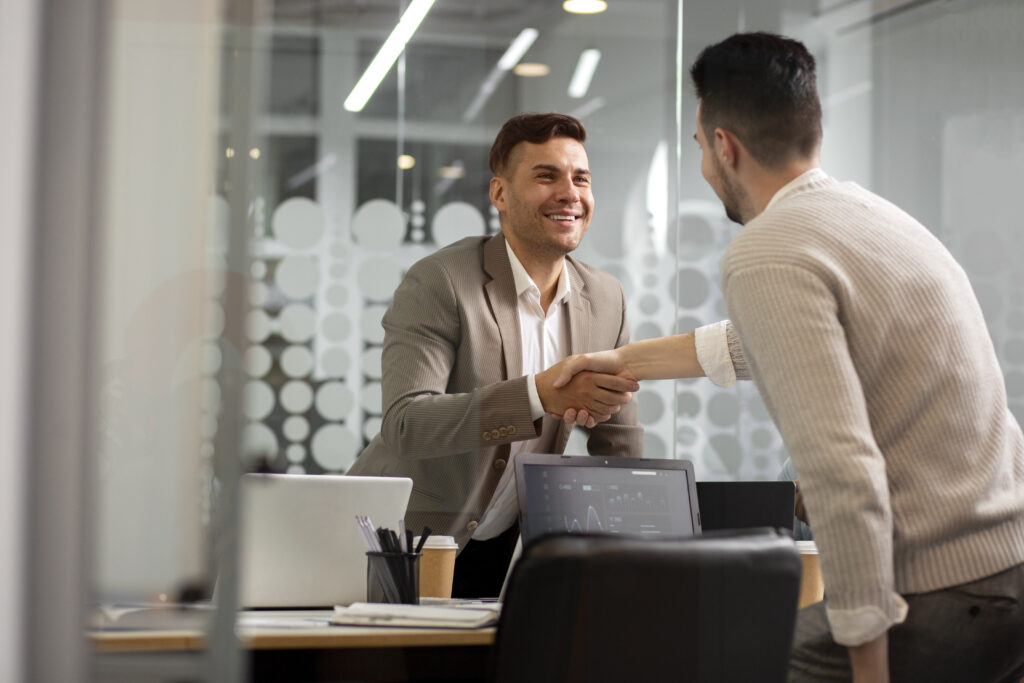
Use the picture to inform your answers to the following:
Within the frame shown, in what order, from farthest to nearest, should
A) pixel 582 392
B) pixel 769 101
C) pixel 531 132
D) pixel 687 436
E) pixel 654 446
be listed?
pixel 687 436 → pixel 654 446 → pixel 531 132 → pixel 582 392 → pixel 769 101

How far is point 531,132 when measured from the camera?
3.45 meters

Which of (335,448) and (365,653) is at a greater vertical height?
(335,448)

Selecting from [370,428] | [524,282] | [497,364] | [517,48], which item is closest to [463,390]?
[497,364]

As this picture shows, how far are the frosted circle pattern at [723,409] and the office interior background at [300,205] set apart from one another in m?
0.01

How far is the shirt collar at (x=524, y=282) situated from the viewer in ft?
9.64

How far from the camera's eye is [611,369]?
2.64 m

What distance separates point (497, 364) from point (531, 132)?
3.06 feet

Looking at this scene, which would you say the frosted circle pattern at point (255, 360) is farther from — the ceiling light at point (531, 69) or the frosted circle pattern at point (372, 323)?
the ceiling light at point (531, 69)

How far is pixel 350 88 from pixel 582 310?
1234mm

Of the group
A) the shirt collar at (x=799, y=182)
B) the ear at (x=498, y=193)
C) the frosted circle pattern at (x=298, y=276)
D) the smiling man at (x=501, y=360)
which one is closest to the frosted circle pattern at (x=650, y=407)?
the smiling man at (x=501, y=360)

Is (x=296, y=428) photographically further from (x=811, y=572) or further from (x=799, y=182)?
(x=799, y=182)

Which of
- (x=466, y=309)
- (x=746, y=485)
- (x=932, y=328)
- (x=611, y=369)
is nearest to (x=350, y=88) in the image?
(x=466, y=309)

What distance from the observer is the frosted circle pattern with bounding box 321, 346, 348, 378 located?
144 inches

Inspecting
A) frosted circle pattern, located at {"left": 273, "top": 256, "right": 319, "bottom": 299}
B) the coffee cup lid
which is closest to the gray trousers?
the coffee cup lid
